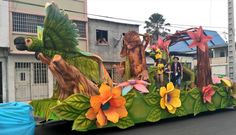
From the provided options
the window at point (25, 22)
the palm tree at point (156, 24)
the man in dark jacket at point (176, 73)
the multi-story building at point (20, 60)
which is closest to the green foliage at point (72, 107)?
the man in dark jacket at point (176, 73)

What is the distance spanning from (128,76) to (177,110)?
2.01 meters

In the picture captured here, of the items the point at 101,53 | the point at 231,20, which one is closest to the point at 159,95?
the point at 231,20

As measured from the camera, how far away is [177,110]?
11.2 metres

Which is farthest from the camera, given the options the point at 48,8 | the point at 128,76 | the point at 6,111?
the point at 128,76

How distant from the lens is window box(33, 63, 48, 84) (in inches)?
753

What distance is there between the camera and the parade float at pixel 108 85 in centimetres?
866

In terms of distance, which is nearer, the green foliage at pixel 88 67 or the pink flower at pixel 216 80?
the green foliage at pixel 88 67

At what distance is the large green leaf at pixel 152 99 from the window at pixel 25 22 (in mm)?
10738

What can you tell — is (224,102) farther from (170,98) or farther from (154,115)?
(154,115)

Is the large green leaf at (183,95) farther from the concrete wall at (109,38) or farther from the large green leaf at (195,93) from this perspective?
the concrete wall at (109,38)

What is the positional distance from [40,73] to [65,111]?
11.5 meters

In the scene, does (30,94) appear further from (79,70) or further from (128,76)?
(79,70)

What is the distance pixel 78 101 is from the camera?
850 centimetres

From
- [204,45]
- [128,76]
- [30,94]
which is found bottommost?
[30,94]
